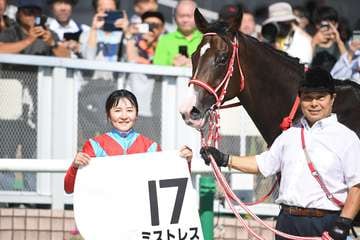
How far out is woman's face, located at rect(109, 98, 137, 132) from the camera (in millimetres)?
6438

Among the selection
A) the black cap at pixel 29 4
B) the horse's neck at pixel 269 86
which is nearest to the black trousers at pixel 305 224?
the horse's neck at pixel 269 86

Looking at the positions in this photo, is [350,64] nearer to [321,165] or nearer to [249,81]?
[249,81]

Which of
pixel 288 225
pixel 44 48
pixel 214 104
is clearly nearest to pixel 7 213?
pixel 44 48

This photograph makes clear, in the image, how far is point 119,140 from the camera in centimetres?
654

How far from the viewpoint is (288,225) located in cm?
618

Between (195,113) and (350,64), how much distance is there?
367 cm

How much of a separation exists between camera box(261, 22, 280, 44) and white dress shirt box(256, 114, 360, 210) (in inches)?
187

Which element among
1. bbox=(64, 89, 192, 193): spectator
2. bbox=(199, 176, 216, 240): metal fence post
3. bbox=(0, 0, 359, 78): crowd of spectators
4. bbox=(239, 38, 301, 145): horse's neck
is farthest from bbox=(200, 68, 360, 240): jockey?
bbox=(0, 0, 359, 78): crowd of spectators

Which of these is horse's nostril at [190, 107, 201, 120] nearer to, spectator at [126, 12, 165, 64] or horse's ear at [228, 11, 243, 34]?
horse's ear at [228, 11, 243, 34]

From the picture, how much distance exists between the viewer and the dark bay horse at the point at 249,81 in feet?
22.5

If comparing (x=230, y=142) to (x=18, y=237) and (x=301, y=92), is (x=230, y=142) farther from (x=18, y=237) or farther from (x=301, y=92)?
(x=301, y=92)

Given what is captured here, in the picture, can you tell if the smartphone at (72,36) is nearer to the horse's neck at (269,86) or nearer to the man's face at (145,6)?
the man's face at (145,6)

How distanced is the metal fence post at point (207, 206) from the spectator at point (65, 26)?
326cm

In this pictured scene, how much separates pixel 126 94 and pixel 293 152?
1117 millimetres
